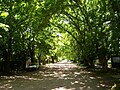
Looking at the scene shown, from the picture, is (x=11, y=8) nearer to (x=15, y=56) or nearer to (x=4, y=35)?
(x=4, y=35)

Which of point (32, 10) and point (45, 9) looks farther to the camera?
point (32, 10)

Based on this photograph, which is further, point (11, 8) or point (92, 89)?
point (11, 8)

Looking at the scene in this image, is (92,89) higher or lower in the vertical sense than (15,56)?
lower

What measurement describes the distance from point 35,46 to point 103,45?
883 inches

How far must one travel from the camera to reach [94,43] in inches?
1172

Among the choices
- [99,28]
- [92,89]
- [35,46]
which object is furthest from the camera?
[35,46]

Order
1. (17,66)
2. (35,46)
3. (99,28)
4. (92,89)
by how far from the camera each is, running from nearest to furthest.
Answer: (92,89) < (99,28) < (17,66) < (35,46)

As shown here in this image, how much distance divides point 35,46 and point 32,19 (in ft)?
64.1

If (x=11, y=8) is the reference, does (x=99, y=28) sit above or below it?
below

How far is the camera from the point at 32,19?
96.0 feet

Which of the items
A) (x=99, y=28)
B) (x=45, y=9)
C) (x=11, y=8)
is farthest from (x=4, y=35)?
(x=99, y=28)

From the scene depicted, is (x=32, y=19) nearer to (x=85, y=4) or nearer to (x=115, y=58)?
(x=85, y=4)

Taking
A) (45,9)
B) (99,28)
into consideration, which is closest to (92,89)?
(99,28)

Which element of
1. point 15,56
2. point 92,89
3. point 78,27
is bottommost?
point 92,89
